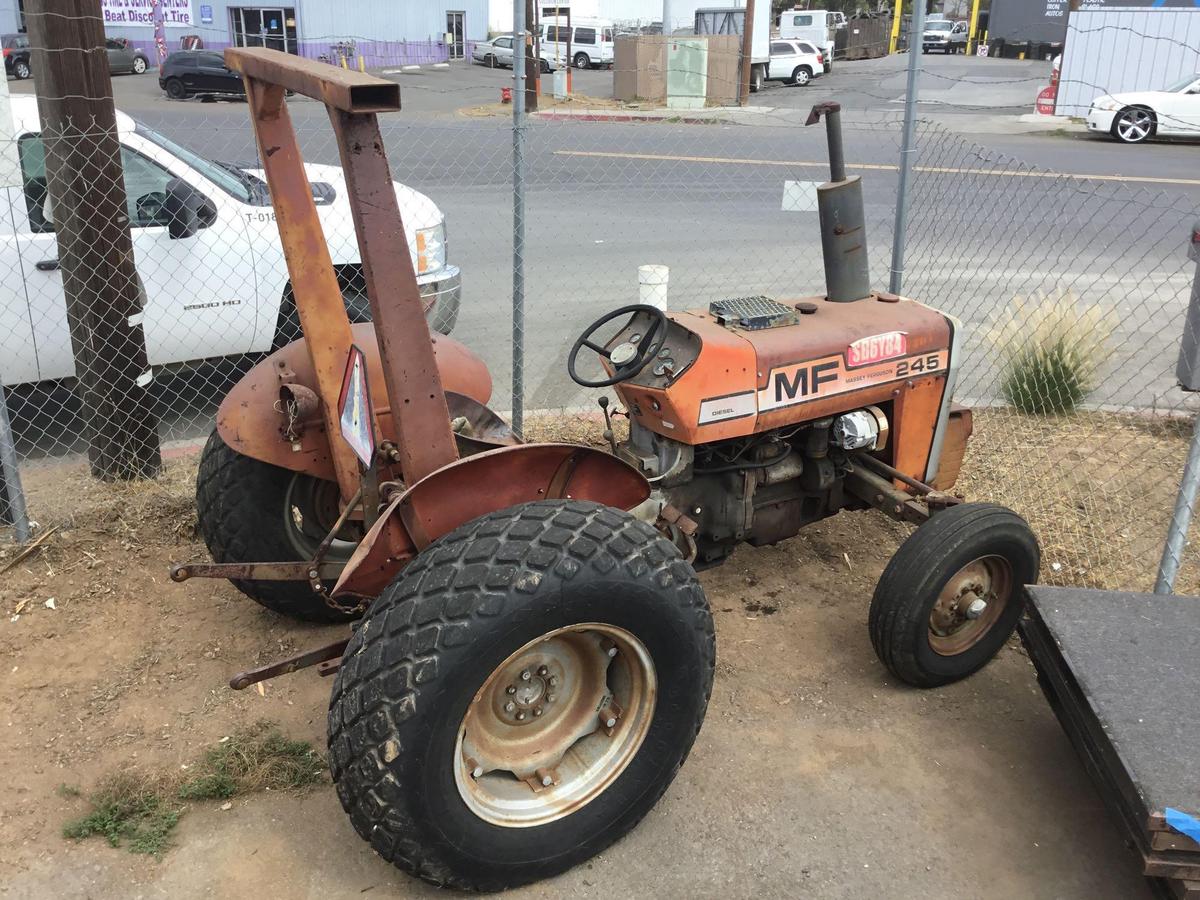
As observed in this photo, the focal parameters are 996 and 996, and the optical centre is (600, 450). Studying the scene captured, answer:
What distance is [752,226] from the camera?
11492mm

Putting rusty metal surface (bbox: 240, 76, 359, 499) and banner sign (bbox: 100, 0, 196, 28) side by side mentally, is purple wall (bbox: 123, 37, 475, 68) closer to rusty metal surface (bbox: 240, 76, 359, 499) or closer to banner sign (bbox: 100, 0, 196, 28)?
banner sign (bbox: 100, 0, 196, 28)

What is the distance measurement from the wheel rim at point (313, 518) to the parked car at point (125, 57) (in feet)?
101

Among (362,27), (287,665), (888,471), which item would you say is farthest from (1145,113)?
(362,27)

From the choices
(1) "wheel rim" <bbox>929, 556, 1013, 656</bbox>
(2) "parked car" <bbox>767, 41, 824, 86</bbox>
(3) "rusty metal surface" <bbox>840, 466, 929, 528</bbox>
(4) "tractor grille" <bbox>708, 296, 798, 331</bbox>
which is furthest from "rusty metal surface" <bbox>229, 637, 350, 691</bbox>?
(2) "parked car" <bbox>767, 41, 824, 86</bbox>

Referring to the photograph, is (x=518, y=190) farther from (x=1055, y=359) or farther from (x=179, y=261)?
(x=1055, y=359)

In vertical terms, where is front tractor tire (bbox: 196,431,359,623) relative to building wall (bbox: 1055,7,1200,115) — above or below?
below

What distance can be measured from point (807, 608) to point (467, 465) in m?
2.05

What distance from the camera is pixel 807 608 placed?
416cm

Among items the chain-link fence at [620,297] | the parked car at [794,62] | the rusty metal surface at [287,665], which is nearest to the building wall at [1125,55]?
the parked car at [794,62]

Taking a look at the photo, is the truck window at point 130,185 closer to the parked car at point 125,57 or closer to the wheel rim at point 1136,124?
the wheel rim at point 1136,124

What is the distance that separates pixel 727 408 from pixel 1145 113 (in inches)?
838

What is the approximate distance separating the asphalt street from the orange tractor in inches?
92.2

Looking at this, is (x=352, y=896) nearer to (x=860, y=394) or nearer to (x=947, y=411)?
(x=860, y=394)

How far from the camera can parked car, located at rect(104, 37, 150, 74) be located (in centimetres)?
3138
